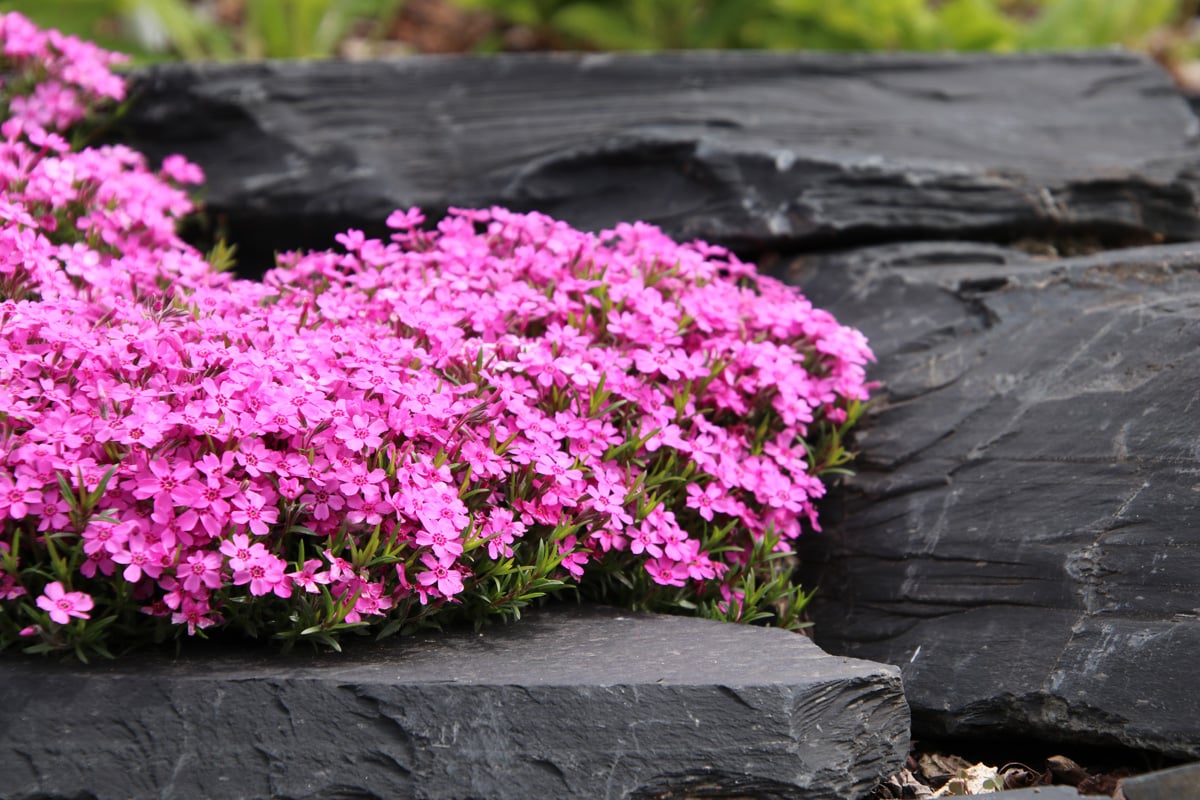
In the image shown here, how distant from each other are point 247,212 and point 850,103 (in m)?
2.76

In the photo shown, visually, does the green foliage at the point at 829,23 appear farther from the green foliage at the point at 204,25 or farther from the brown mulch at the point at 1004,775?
the brown mulch at the point at 1004,775

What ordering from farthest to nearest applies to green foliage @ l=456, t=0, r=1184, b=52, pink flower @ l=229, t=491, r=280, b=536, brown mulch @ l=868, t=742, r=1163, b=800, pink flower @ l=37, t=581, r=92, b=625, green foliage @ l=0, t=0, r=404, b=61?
green foliage @ l=456, t=0, r=1184, b=52 → green foliage @ l=0, t=0, r=404, b=61 → brown mulch @ l=868, t=742, r=1163, b=800 → pink flower @ l=229, t=491, r=280, b=536 → pink flower @ l=37, t=581, r=92, b=625

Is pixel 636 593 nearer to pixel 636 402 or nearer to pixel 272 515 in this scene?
pixel 636 402

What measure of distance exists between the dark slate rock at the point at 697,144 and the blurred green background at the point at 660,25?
79.3 inches

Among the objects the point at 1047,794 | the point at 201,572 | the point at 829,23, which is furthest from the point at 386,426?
the point at 829,23

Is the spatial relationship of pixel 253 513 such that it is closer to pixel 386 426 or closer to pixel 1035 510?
pixel 386 426

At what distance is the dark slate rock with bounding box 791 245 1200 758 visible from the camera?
301 centimetres

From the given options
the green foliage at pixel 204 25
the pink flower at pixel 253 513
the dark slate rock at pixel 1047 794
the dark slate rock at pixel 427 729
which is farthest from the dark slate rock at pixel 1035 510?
the green foliage at pixel 204 25

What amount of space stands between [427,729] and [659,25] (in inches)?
260

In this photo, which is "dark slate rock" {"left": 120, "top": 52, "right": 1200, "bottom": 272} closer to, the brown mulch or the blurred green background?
the blurred green background

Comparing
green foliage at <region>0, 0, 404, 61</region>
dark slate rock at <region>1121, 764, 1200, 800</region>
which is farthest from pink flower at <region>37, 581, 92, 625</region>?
green foliage at <region>0, 0, 404, 61</region>

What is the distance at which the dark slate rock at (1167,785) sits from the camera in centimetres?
261

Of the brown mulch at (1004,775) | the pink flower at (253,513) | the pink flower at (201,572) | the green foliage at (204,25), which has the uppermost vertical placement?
the green foliage at (204,25)

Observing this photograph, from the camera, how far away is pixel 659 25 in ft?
26.7
